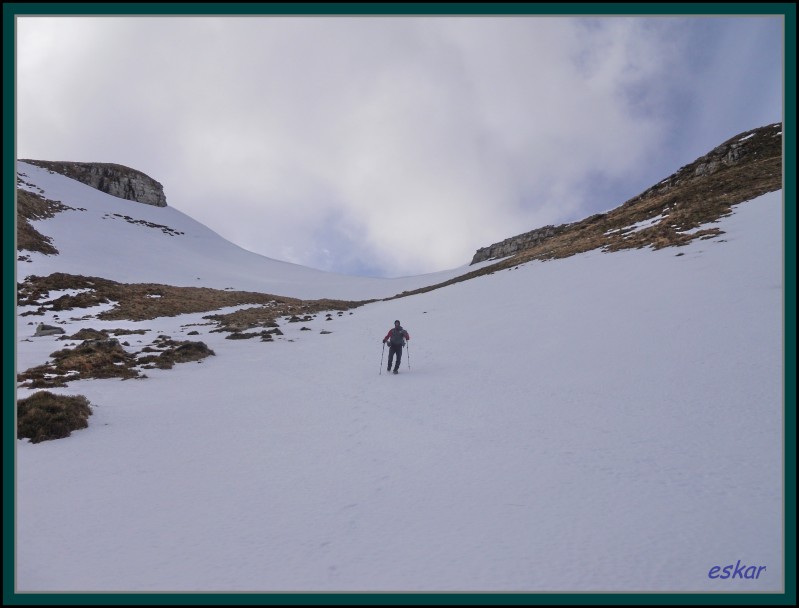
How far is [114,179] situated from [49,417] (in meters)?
115

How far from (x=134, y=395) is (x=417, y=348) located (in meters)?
11.2

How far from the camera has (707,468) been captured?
5445 millimetres

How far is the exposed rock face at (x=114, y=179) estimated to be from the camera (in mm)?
93938

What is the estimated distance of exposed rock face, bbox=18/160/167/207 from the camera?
93938 millimetres

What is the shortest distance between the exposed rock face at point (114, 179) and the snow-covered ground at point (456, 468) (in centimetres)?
10321

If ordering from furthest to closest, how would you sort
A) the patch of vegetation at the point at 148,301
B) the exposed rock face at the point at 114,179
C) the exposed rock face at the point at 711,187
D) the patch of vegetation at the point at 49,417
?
the exposed rock face at the point at 114,179
the patch of vegetation at the point at 148,301
the exposed rock face at the point at 711,187
the patch of vegetation at the point at 49,417

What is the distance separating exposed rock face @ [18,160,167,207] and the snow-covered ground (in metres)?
103

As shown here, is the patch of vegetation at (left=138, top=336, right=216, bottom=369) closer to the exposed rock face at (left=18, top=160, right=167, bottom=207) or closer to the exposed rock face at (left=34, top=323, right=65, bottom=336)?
the exposed rock face at (left=34, top=323, right=65, bottom=336)

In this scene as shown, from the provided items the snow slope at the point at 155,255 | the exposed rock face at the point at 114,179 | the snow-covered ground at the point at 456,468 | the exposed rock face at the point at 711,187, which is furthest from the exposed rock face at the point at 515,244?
the exposed rock face at the point at 114,179

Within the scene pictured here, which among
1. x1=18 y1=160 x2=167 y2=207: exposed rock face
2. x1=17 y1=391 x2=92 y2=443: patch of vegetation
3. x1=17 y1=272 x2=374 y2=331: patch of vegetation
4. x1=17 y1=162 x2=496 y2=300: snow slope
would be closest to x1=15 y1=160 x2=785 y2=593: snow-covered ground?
x1=17 y1=391 x2=92 y2=443: patch of vegetation

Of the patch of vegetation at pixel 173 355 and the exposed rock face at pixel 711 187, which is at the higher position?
the exposed rock face at pixel 711 187

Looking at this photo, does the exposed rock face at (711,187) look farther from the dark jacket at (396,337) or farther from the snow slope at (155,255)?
the snow slope at (155,255)

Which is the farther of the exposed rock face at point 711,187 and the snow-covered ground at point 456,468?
the exposed rock face at point 711,187

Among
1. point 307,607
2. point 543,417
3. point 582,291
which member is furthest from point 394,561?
point 582,291
